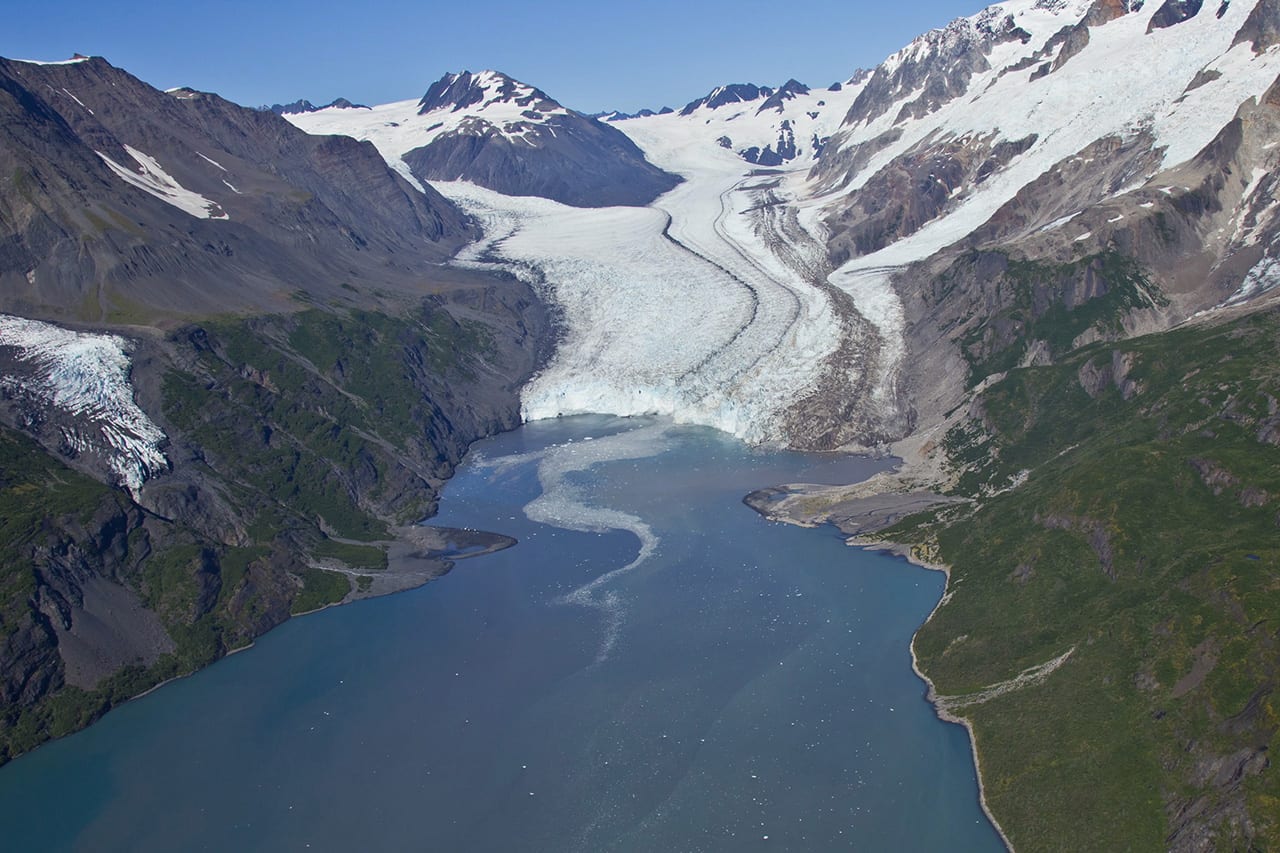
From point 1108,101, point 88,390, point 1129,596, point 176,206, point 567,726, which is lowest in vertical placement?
point 567,726

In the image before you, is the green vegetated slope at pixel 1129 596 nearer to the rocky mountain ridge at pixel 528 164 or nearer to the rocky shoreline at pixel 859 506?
the rocky shoreline at pixel 859 506

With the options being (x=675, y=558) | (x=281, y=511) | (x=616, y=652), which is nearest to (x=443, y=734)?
(x=616, y=652)

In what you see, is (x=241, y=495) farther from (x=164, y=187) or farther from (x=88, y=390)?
(x=164, y=187)

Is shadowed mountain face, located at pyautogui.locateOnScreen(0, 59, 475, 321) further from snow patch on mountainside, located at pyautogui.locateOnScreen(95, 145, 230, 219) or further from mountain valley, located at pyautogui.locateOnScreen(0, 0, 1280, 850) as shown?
mountain valley, located at pyautogui.locateOnScreen(0, 0, 1280, 850)

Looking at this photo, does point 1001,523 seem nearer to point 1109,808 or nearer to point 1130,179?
point 1109,808

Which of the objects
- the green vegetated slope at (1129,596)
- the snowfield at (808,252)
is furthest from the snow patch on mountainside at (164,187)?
the green vegetated slope at (1129,596)

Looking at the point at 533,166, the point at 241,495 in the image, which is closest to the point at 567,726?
the point at 241,495
